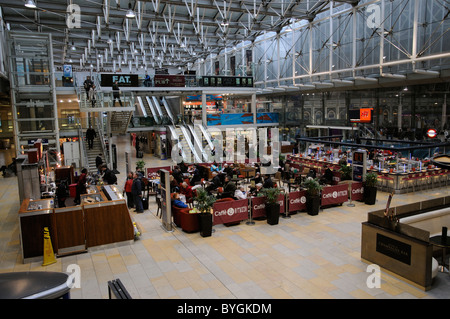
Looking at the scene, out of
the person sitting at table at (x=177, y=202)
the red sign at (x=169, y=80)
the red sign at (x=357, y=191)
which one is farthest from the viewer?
the red sign at (x=169, y=80)

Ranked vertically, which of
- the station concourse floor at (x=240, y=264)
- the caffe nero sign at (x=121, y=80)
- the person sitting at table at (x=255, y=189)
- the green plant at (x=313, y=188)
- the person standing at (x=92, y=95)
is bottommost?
the station concourse floor at (x=240, y=264)

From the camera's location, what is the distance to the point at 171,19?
2747 cm

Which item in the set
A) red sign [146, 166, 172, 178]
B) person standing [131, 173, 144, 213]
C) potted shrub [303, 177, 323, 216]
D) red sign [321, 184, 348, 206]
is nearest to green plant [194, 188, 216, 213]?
person standing [131, 173, 144, 213]

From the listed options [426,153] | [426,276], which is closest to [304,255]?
[426,276]

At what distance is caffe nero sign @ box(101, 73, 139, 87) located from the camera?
24.9m

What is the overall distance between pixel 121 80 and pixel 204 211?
60.6 ft

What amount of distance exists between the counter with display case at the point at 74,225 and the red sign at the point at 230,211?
2.78 meters

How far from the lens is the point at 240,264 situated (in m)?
8.59

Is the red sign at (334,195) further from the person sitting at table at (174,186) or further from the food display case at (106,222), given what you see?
the food display case at (106,222)

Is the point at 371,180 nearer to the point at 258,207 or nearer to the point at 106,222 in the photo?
the point at 258,207

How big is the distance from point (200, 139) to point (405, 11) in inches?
657

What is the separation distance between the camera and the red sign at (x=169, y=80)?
89.0 feet

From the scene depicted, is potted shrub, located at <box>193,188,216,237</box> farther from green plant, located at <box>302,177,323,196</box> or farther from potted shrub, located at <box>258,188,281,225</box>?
green plant, located at <box>302,177,323,196</box>

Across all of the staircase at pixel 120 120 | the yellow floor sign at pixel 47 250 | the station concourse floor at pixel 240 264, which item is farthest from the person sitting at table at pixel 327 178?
the staircase at pixel 120 120
